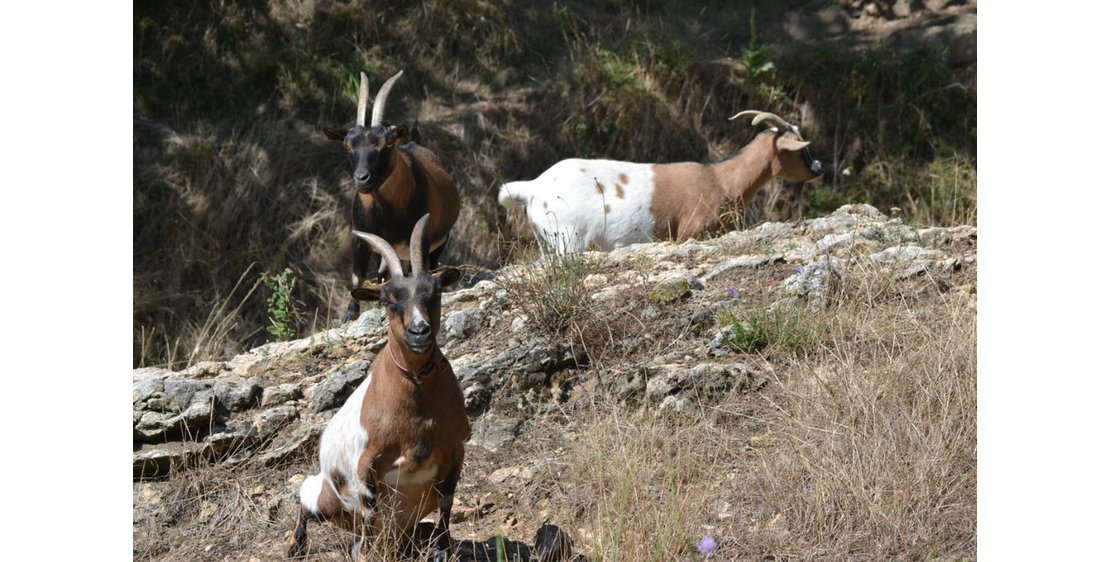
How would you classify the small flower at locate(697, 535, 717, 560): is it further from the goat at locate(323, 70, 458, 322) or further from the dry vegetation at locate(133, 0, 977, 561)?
the goat at locate(323, 70, 458, 322)

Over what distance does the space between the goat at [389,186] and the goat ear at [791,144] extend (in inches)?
107

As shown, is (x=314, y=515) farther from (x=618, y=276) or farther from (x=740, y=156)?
(x=740, y=156)

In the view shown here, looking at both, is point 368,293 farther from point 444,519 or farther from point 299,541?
point 299,541

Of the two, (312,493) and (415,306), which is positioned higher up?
(415,306)

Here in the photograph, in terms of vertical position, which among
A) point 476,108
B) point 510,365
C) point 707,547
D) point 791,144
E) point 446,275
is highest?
point 476,108

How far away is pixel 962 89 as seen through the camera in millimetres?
10609

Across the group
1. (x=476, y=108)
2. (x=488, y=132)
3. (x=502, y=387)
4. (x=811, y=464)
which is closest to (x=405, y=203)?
(x=502, y=387)

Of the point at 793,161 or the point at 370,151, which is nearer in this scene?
the point at 370,151

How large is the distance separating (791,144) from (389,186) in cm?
342

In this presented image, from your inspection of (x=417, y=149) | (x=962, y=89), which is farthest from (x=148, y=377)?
(x=962, y=89)

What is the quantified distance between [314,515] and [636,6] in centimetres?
857

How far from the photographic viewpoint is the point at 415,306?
3.71 meters

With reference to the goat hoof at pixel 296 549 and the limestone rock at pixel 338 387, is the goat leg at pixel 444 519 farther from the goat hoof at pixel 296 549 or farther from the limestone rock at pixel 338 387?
the limestone rock at pixel 338 387

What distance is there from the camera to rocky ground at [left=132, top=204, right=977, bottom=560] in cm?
484
